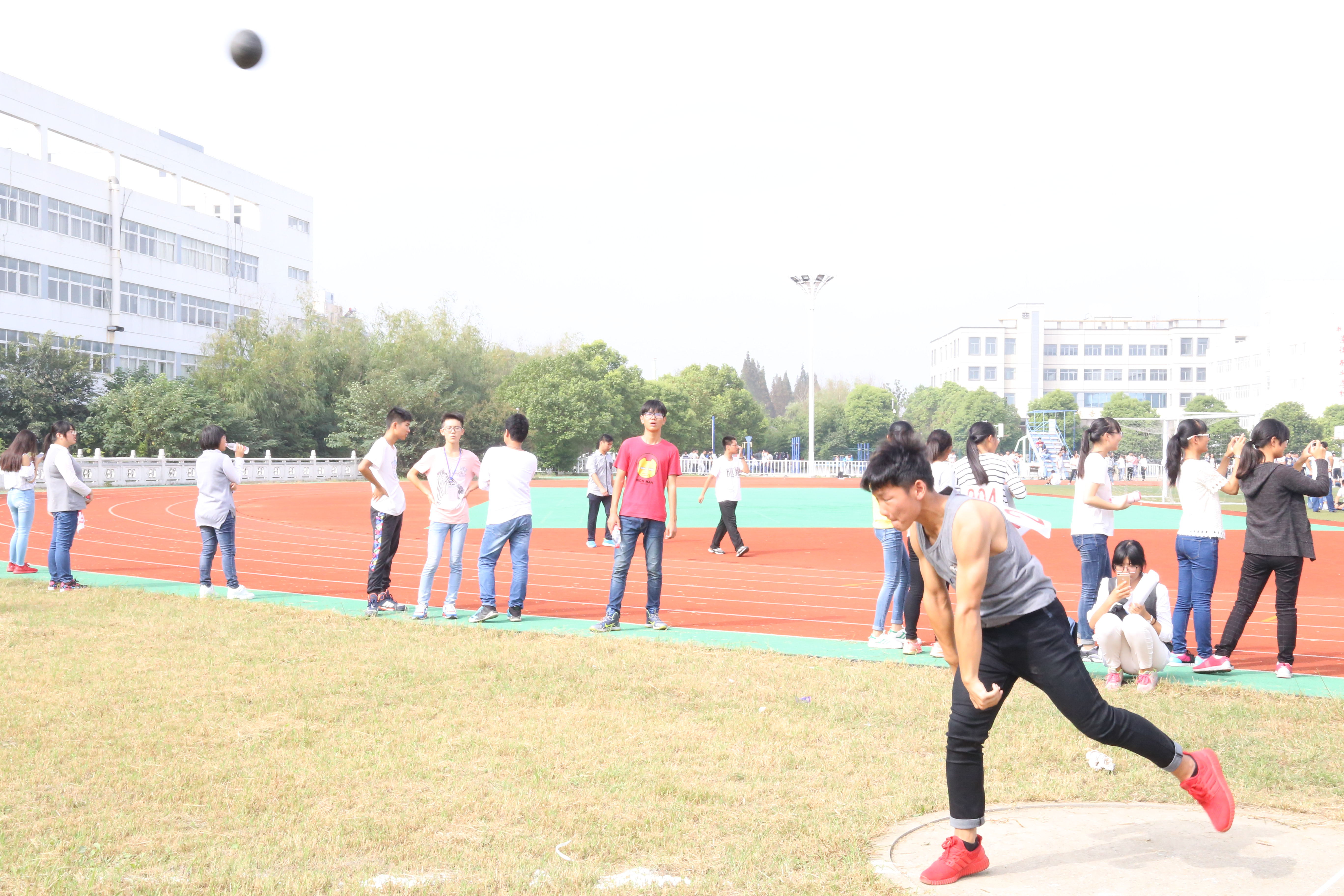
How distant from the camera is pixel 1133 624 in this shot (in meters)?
6.99

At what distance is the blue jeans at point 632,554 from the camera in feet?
29.9

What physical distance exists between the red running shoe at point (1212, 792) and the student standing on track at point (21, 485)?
11529mm

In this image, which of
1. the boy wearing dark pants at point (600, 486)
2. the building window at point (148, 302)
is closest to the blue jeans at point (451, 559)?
the boy wearing dark pants at point (600, 486)

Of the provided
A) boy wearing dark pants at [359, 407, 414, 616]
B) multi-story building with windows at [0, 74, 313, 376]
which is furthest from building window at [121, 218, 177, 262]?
boy wearing dark pants at [359, 407, 414, 616]

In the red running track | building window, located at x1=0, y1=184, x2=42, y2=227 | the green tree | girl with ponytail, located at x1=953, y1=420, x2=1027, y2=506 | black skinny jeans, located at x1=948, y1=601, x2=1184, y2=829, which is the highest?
building window, located at x1=0, y1=184, x2=42, y2=227

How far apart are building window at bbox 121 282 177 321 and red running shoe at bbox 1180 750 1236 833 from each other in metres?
55.8

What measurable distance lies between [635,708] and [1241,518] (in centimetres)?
2333

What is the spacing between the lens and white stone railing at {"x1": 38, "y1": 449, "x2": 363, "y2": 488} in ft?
118

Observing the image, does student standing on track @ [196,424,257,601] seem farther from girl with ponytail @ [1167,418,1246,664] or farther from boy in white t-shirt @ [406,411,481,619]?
girl with ponytail @ [1167,418,1246,664]

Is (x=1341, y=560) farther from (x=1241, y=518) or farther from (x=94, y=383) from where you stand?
(x=94, y=383)

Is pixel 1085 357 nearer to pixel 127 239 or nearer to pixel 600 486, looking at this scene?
pixel 127 239

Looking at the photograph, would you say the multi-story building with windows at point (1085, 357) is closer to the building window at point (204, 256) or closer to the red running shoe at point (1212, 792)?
the building window at point (204, 256)

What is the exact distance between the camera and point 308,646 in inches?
322

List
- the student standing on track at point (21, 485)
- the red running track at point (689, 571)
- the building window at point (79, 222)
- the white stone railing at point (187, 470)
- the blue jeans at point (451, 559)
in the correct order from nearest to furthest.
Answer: the blue jeans at point (451, 559), the red running track at point (689, 571), the student standing on track at point (21, 485), the white stone railing at point (187, 470), the building window at point (79, 222)
